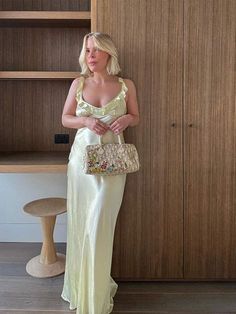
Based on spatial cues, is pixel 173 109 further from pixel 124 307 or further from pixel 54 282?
pixel 54 282

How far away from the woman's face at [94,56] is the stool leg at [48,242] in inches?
42.4

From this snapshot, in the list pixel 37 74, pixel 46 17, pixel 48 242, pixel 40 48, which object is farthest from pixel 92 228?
pixel 40 48

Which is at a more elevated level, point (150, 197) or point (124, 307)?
point (150, 197)

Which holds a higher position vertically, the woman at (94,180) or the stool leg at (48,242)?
the woman at (94,180)

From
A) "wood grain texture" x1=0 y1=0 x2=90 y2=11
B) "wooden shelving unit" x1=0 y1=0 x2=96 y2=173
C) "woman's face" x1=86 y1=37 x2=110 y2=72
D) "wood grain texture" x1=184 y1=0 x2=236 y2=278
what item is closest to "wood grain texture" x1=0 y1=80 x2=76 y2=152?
"wooden shelving unit" x1=0 y1=0 x2=96 y2=173

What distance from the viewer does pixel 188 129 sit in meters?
2.20

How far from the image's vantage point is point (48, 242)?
2.49 meters

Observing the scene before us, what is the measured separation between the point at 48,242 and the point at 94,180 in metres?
0.84

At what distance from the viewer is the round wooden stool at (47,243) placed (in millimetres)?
2416

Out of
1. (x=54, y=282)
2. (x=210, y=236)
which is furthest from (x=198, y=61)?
(x=54, y=282)

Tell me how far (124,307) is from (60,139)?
132cm

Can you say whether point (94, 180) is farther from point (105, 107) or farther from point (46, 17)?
point (46, 17)

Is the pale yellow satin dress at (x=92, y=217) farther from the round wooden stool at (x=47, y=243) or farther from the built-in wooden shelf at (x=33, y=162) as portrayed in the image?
the round wooden stool at (x=47, y=243)

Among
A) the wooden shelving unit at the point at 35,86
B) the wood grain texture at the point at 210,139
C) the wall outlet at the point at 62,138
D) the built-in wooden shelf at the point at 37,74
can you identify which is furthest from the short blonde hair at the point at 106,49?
the wall outlet at the point at 62,138
